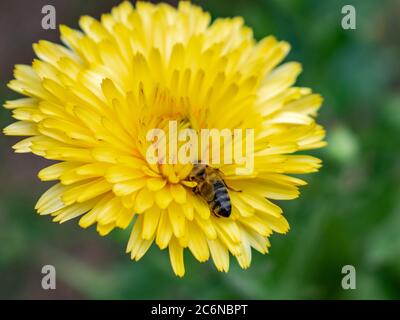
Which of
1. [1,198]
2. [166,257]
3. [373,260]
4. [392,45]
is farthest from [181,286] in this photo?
[392,45]

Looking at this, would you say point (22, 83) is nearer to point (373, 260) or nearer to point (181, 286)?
point (181, 286)

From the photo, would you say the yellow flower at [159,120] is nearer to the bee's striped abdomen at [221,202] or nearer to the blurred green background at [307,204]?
the bee's striped abdomen at [221,202]

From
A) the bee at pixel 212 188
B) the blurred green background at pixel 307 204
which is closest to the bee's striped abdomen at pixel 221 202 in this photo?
the bee at pixel 212 188

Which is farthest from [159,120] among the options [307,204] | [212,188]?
[307,204]

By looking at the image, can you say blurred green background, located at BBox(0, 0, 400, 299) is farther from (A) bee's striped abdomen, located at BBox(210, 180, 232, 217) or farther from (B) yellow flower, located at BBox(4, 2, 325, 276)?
(A) bee's striped abdomen, located at BBox(210, 180, 232, 217)

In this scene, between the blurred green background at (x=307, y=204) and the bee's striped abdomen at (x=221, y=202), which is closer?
the bee's striped abdomen at (x=221, y=202)
